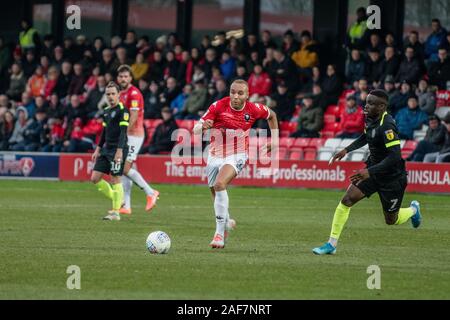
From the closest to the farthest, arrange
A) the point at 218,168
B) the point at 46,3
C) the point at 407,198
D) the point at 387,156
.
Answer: the point at 387,156, the point at 218,168, the point at 407,198, the point at 46,3

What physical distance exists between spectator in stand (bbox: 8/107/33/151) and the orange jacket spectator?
21.2 feet

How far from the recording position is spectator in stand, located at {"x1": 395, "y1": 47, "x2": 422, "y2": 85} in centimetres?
2653

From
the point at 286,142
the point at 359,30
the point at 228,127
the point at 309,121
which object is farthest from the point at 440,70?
the point at 228,127

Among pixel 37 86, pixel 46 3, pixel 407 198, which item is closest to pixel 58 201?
pixel 407 198

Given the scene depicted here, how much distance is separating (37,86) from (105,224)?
56.9ft

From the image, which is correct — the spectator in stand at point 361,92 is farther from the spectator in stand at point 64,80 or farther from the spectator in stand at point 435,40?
the spectator in stand at point 64,80

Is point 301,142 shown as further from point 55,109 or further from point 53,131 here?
point 55,109

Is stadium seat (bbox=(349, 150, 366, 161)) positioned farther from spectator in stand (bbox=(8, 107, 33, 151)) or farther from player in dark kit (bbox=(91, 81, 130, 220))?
spectator in stand (bbox=(8, 107, 33, 151))

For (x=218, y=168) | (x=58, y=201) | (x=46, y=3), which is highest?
(x=46, y=3)

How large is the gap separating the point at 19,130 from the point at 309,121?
845cm

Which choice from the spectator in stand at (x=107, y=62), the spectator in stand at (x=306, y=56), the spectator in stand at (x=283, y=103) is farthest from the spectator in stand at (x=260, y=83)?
the spectator in stand at (x=107, y=62)

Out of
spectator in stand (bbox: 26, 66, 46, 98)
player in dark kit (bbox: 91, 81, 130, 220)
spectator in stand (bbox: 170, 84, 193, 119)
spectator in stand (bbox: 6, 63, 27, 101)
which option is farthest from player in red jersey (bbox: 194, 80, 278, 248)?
spectator in stand (bbox: 6, 63, 27, 101)

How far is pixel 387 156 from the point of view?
12.8 meters

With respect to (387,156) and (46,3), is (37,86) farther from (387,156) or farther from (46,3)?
(387,156)
